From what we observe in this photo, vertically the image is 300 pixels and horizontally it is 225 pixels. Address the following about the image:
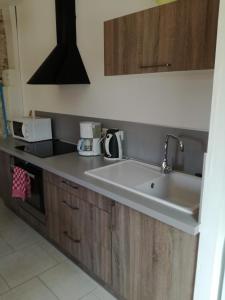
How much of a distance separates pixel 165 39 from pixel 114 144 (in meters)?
0.95

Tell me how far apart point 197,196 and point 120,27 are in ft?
3.77

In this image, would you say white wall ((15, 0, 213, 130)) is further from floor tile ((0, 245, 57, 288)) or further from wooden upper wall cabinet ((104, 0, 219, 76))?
floor tile ((0, 245, 57, 288))

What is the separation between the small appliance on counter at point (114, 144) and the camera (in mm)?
2006

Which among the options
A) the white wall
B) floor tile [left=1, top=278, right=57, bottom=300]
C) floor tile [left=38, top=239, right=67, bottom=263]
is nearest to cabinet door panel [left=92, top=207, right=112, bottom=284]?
floor tile [left=1, top=278, right=57, bottom=300]

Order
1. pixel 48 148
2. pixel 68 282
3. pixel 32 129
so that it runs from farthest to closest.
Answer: pixel 32 129, pixel 48 148, pixel 68 282

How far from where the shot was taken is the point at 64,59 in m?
2.33

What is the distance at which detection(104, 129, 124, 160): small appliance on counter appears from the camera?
201 centimetres

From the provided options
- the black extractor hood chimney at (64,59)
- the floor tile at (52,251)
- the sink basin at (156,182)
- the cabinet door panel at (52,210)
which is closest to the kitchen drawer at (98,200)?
the sink basin at (156,182)

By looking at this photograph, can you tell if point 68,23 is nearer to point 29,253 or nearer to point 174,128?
point 174,128

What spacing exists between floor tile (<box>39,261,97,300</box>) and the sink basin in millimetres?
880

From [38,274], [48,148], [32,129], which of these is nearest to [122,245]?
[38,274]

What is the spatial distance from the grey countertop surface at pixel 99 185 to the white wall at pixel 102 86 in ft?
1.76

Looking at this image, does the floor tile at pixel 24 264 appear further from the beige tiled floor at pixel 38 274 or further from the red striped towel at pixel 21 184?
the red striped towel at pixel 21 184

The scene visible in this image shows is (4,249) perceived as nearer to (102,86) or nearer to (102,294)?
(102,294)
